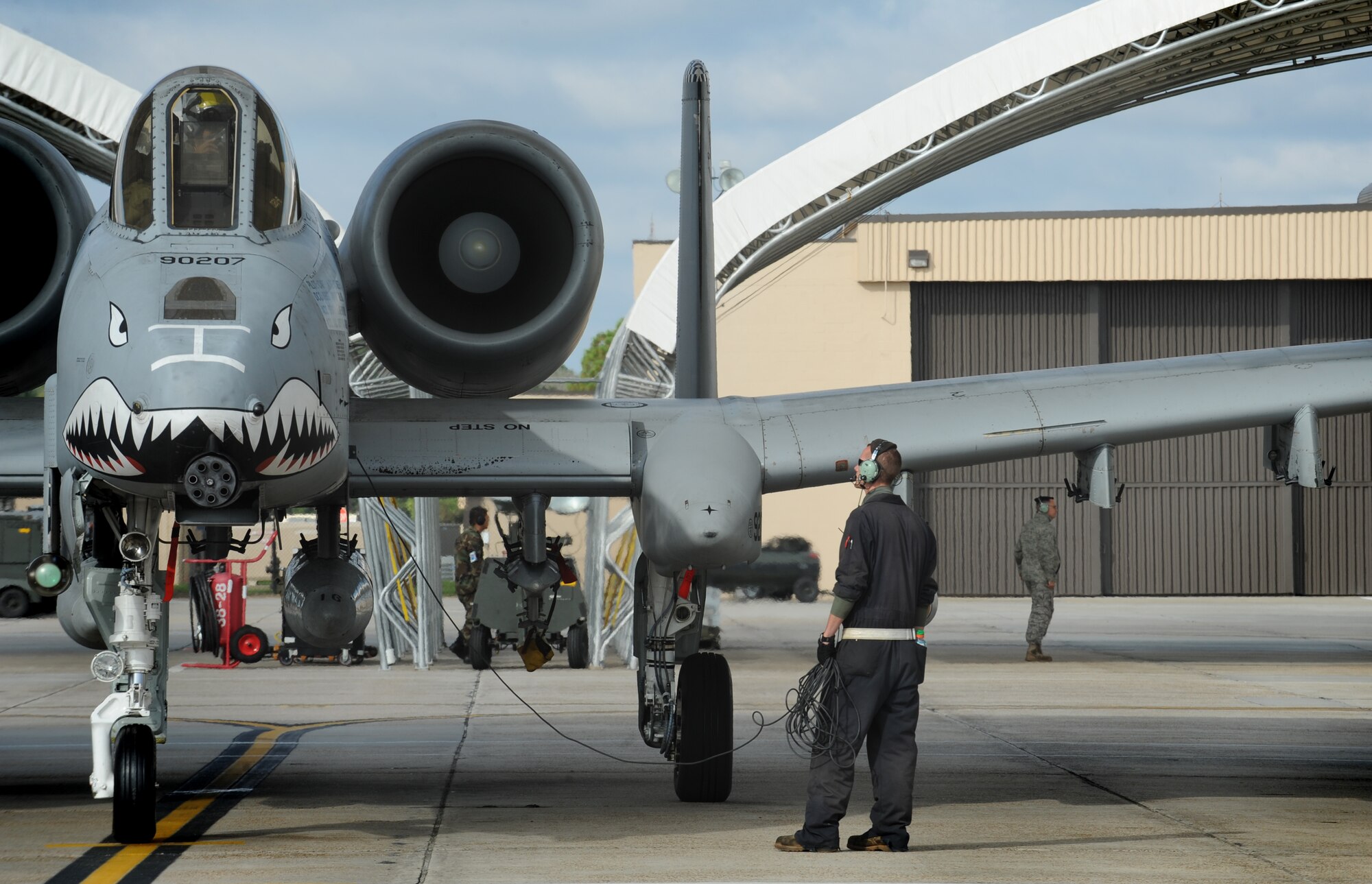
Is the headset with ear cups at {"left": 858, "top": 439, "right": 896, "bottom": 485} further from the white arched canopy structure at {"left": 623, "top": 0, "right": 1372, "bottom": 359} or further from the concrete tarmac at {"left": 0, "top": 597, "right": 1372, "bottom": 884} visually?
the white arched canopy structure at {"left": 623, "top": 0, "right": 1372, "bottom": 359}

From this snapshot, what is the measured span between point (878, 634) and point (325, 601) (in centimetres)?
296

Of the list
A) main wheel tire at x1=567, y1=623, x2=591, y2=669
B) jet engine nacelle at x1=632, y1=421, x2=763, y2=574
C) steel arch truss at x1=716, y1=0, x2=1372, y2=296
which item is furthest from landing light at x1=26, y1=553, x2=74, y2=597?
steel arch truss at x1=716, y1=0, x2=1372, y2=296

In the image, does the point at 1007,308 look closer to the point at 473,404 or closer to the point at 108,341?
the point at 473,404

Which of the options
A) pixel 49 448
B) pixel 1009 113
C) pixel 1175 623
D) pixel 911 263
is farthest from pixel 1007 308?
pixel 49 448

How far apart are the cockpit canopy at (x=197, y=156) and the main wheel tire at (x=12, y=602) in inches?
998

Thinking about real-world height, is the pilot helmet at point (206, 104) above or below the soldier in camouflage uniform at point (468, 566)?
above

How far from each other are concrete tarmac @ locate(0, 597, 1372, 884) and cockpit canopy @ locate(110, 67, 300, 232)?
9.20 ft

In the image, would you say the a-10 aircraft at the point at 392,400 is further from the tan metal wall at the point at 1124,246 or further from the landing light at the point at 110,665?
the tan metal wall at the point at 1124,246

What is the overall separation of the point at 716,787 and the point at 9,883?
368 centimetres

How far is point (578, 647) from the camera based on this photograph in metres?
17.9

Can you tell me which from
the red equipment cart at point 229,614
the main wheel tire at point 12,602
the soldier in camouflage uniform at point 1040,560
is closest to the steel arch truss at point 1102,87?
the soldier in camouflage uniform at point 1040,560

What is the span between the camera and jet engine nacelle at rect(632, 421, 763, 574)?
7.09 m

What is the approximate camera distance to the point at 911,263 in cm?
3522

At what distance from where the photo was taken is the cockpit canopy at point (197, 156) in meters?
6.43
